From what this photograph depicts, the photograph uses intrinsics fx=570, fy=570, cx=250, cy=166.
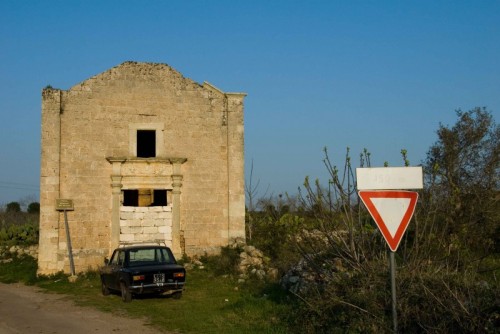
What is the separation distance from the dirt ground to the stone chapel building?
4.48 meters

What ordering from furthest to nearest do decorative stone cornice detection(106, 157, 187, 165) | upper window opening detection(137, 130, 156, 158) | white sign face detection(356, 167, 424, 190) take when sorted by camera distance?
upper window opening detection(137, 130, 156, 158) < decorative stone cornice detection(106, 157, 187, 165) < white sign face detection(356, 167, 424, 190)

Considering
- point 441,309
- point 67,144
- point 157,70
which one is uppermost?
point 157,70

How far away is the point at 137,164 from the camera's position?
21844 mm

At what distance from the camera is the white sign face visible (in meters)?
7.30

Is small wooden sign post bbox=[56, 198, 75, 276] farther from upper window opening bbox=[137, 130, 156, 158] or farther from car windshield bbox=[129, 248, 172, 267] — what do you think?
car windshield bbox=[129, 248, 172, 267]

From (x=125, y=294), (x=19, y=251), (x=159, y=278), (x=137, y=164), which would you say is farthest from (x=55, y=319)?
(x=19, y=251)

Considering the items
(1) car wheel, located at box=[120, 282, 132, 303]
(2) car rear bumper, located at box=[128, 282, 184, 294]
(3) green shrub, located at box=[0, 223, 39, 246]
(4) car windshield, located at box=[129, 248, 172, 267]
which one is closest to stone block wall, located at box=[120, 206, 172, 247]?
(4) car windshield, located at box=[129, 248, 172, 267]

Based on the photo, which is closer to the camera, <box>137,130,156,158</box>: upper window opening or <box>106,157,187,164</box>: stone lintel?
<box>106,157,187,164</box>: stone lintel

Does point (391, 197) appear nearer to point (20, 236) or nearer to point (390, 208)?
point (390, 208)

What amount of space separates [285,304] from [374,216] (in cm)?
540

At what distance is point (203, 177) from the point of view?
885 inches

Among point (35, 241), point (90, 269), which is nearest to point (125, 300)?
point (90, 269)

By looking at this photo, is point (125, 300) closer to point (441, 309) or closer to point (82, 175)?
point (82, 175)

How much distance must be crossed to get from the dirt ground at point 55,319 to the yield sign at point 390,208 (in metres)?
5.67
